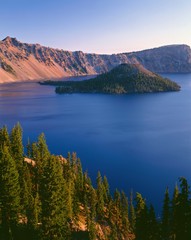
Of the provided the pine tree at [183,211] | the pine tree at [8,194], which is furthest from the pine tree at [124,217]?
the pine tree at [183,211]

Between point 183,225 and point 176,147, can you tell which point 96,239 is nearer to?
point 183,225

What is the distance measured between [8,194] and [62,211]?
370 inches

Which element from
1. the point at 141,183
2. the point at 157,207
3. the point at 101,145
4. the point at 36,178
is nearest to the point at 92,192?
the point at 36,178

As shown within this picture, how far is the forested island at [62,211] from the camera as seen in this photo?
44.2 meters

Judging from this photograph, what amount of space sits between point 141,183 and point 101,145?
175 feet

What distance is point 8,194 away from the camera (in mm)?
47406

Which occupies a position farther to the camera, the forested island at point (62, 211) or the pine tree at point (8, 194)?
the pine tree at point (8, 194)

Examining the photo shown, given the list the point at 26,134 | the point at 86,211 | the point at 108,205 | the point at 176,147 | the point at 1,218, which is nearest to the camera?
the point at 1,218

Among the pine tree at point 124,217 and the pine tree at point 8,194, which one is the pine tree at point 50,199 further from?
the pine tree at point 124,217

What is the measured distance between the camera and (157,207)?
9381cm

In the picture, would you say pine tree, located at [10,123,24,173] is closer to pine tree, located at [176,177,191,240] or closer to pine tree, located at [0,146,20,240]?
pine tree, located at [0,146,20,240]

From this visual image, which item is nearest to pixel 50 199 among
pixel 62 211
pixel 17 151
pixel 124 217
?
pixel 62 211

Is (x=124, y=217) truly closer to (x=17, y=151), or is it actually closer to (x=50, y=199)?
(x=17, y=151)

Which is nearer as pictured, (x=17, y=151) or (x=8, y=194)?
(x=8, y=194)
